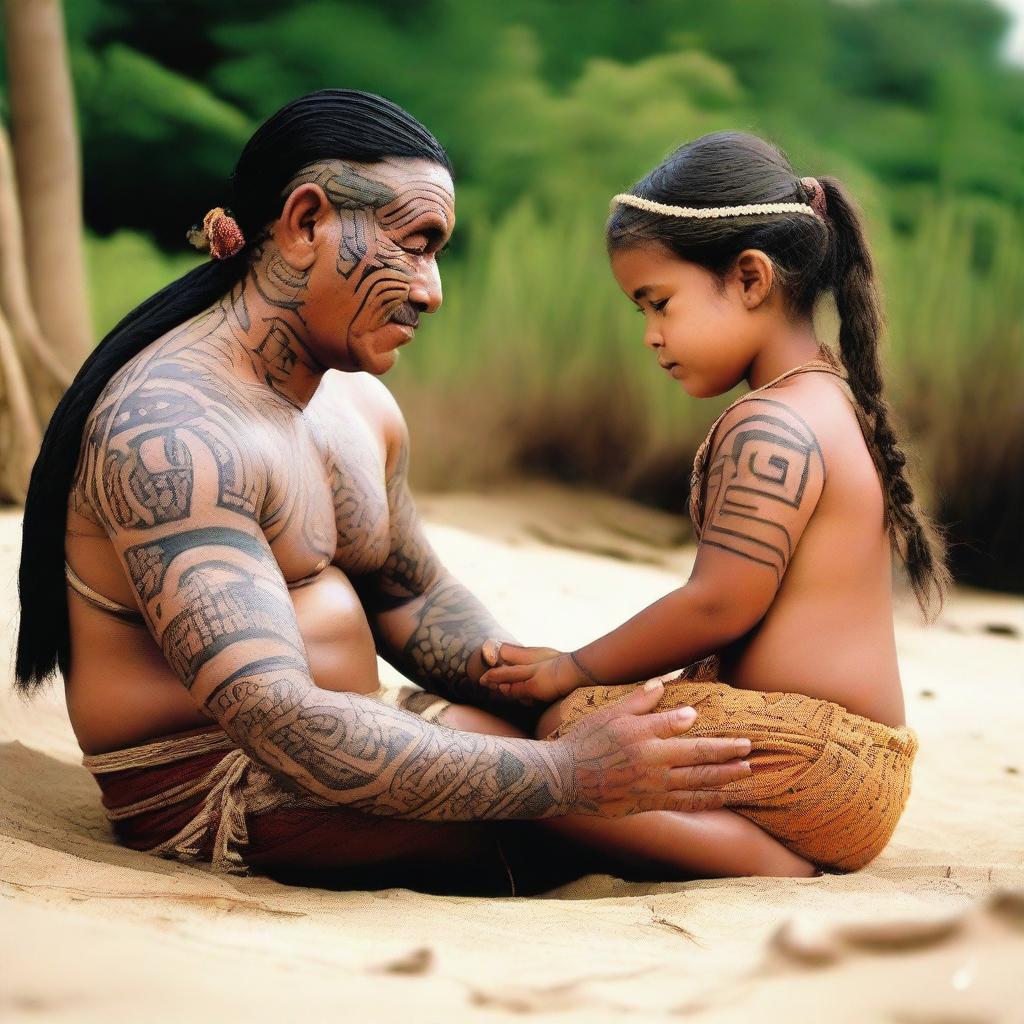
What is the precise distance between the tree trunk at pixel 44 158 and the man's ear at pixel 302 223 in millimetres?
4936

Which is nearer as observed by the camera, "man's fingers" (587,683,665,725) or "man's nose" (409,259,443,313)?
"man's fingers" (587,683,665,725)

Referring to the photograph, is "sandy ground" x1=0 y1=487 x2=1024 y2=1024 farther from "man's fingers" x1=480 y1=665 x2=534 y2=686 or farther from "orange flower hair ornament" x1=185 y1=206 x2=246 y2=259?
"orange flower hair ornament" x1=185 y1=206 x2=246 y2=259

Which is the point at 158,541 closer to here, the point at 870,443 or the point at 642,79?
the point at 870,443

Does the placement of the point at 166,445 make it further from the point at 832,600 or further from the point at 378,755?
the point at 832,600

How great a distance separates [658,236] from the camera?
9.24ft

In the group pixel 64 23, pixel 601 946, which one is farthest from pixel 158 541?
pixel 64 23

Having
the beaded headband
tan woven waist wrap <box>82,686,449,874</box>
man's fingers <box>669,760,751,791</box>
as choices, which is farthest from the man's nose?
man's fingers <box>669,760,751,791</box>

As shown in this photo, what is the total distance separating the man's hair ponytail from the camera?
109 inches

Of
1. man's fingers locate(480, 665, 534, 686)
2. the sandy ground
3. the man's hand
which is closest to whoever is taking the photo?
the sandy ground

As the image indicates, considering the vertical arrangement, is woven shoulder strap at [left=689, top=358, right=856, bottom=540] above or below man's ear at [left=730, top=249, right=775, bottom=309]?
below

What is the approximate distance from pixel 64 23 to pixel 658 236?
6414mm

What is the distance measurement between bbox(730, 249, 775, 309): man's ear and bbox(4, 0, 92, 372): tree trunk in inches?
206

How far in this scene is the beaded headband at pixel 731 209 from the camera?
2791 mm

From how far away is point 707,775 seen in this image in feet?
8.21
